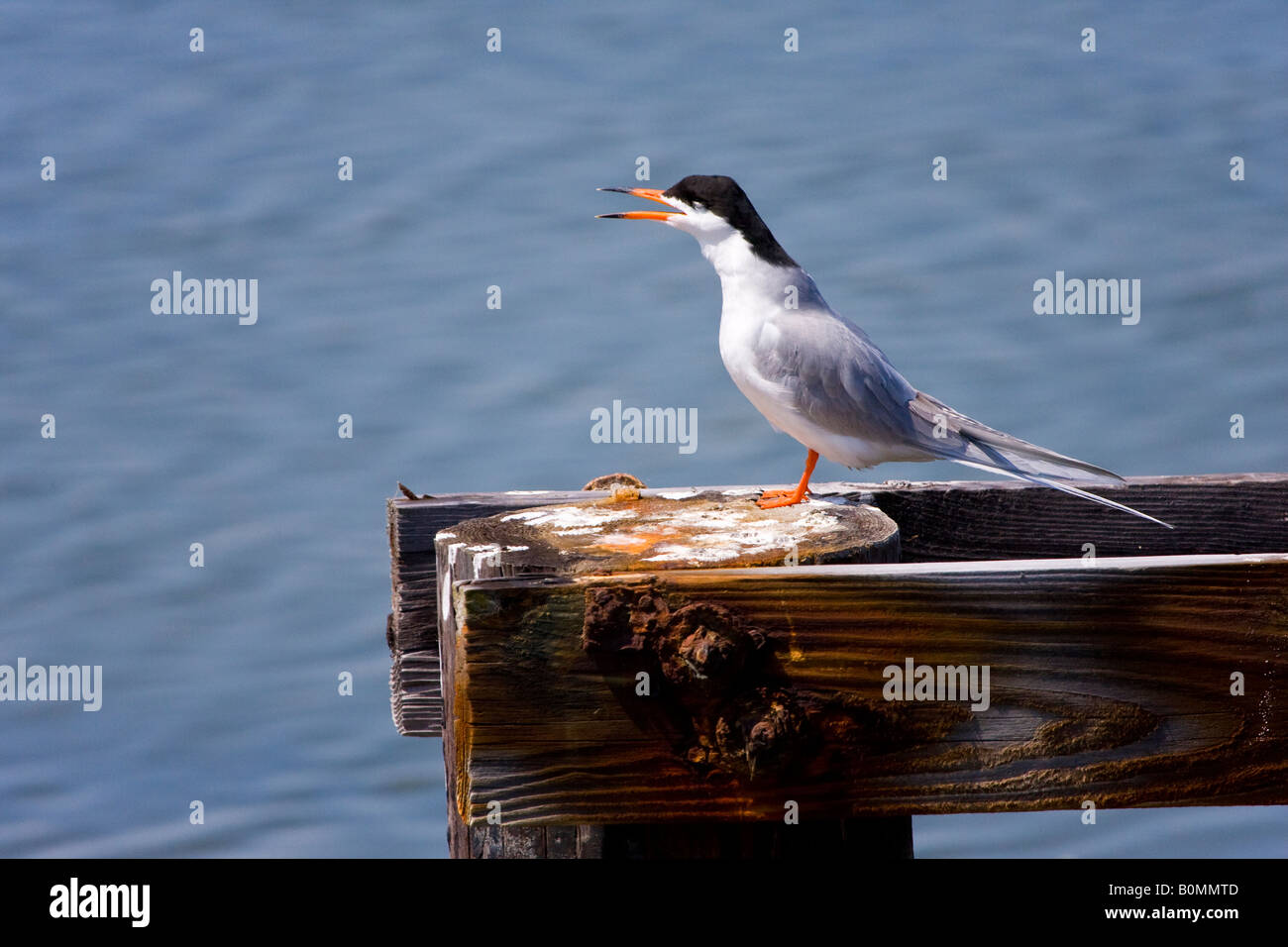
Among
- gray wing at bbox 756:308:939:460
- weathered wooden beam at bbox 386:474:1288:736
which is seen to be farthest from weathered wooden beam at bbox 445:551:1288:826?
gray wing at bbox 756:308:939:460

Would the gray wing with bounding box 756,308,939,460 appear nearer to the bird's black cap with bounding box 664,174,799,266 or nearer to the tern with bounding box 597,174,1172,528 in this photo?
the tern with bounding box 597,174,1172,528

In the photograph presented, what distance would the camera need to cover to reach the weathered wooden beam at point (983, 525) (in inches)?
121

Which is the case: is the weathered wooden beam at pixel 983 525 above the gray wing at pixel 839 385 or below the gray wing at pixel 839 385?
below

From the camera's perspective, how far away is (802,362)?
3941 mm

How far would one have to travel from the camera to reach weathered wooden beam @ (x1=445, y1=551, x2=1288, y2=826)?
6.14ft

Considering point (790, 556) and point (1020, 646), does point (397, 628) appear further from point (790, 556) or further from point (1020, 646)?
point (1020, 646)

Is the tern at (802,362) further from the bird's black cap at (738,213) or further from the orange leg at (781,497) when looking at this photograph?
the orange leg at (781,497)

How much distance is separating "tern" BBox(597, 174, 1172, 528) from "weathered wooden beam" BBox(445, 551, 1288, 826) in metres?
1.73

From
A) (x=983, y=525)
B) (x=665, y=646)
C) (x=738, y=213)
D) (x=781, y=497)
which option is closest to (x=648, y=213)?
(x=738, y=213)

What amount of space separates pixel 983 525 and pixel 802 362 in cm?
98

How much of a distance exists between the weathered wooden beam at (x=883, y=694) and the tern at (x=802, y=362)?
1732 mm

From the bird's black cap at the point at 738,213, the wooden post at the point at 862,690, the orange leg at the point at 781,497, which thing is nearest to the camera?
the wooden post at the point at 862,690

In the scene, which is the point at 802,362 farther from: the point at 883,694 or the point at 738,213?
the point at 883,694

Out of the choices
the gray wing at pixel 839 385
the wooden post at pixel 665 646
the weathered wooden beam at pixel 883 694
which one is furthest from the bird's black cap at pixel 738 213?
the weathered wooden beam at pixel 883 694
